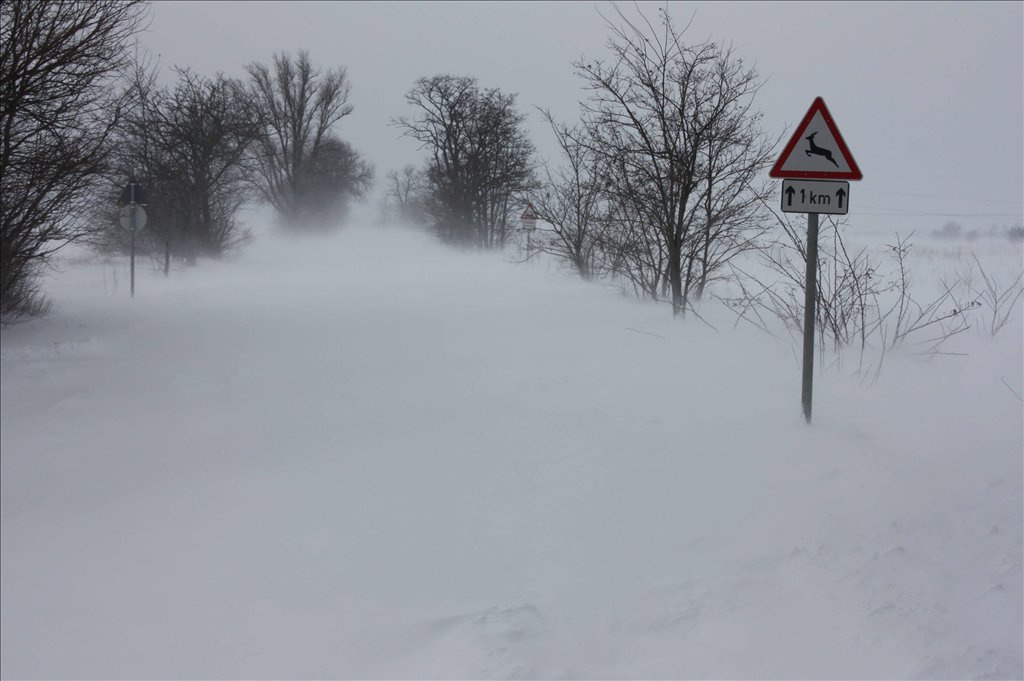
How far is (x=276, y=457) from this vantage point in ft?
20.8

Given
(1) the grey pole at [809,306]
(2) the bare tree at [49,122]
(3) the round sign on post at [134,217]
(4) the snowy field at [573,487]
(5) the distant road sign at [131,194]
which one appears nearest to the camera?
(4) the snowy field at [573,487]

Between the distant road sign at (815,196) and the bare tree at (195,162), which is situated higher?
the bare tree at (195,162)

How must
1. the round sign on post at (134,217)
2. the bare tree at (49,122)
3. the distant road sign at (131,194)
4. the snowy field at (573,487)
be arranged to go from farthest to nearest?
the round sign on post at (134,217) < the distant road sign at (131,194) < the bare tree at (49,122) < the snowy field at (573,487)

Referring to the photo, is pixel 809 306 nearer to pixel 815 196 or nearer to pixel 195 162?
pixel 815 196

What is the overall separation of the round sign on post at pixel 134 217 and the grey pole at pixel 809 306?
48.8ft

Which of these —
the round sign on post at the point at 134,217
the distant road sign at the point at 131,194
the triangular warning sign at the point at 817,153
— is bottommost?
the triangular warning sign at the point at 817,153

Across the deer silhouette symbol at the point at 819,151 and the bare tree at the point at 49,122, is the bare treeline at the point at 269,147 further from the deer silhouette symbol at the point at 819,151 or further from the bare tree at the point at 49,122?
the deer silhouette symbol at the point at 819,151

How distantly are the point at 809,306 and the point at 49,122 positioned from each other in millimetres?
Answer: 8875

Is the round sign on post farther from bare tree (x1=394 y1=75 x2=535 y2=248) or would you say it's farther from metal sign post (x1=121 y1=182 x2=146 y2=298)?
bare tree (x1=394 y1=75 x2=535 y2=248)

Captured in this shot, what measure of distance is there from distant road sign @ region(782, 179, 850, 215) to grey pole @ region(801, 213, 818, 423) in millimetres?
121

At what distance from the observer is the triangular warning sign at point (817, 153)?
226 inches

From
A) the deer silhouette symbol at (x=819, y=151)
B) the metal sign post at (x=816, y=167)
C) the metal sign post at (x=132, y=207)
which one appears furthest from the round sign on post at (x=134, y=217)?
the deer silhouette symbol at (x=819, y=151)

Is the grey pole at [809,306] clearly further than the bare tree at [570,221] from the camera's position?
No

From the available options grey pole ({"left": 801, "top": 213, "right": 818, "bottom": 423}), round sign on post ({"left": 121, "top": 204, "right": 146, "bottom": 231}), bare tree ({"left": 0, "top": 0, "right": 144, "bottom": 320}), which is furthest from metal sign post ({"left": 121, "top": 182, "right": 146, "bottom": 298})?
grey pole ({"left": 801, "top": 213, "right": 818, "bottom": 423})
